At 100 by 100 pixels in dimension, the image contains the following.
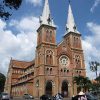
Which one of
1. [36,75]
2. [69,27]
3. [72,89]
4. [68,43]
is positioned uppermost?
[69,27]

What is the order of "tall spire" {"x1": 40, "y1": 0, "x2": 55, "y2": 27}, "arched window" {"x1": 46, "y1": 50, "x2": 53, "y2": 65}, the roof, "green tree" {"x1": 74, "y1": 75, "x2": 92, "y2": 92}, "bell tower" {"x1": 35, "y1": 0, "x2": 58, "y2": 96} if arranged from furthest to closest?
the roof, "tall spire" {"x1": 40, "y1": 0, "x2": 55, "y2": 27}, "arched window" {"x1": 46, "y1": 50, "x2": 53, "y2": 65}, "green tree" {"x1": 74, "y1": 75, "x2": 92, "y2": 92}, "bell tower" {"x1": 35, "y1": 0, "x2": 58, "y2": 96}

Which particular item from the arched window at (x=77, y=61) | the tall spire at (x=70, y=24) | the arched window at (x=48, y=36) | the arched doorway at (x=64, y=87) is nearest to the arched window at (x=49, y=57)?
the arched window at (x=48, y=36)

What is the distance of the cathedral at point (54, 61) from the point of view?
6819 cm

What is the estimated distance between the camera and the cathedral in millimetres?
68188

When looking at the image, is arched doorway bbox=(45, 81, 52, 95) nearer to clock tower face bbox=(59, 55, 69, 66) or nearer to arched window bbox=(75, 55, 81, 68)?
clock tower face bbox=(59, 55, 69, 66)

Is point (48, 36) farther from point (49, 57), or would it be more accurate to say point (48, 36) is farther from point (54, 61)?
point (54, 61)

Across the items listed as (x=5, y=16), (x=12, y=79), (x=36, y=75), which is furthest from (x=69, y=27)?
(x=5, y=16)

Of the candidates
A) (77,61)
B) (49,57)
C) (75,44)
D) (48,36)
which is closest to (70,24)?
(75,44)

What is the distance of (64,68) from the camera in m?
72.9

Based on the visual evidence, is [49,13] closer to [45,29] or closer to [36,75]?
[45,29]

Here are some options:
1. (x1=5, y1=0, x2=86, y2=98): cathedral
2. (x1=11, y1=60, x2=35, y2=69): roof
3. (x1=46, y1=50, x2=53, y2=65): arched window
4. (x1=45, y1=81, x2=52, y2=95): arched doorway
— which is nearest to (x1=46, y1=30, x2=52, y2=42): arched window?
(x1=5, y1=0, x2=86, y2=98): cathedral

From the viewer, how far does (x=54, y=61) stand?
71125 mm

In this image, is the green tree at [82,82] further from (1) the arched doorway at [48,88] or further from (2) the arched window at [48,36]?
(2) the arched window at [48,36]

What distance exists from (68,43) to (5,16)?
65.5 m
